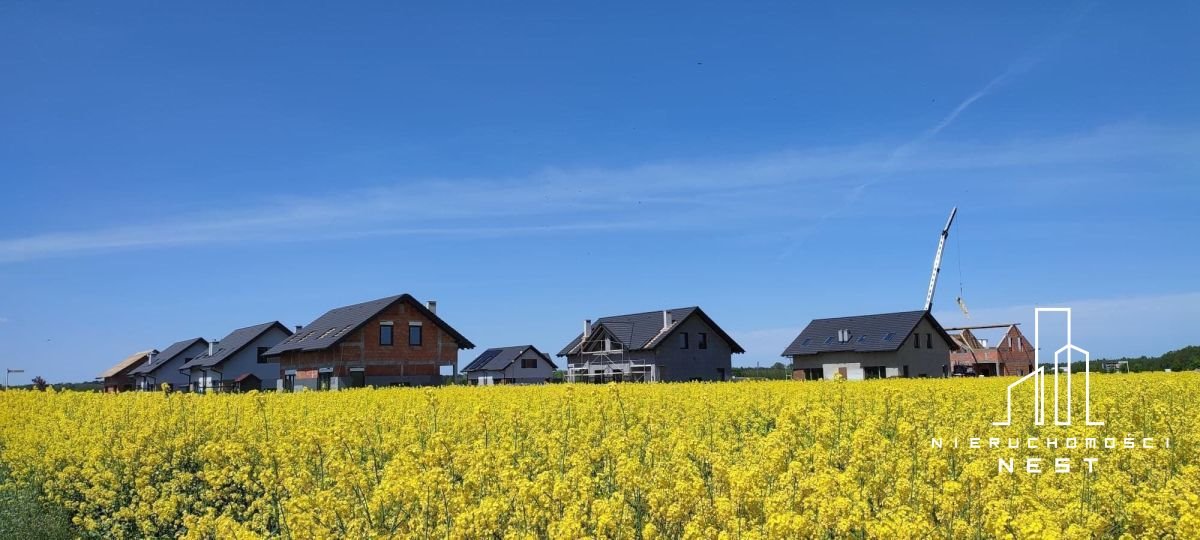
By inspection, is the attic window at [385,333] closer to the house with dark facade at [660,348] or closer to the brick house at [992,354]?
the house with dark facade at [660,348]

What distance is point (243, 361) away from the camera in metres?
59.6

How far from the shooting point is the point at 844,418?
14.5 meters

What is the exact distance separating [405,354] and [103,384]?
57.8m

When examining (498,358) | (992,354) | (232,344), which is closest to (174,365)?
(232,344)

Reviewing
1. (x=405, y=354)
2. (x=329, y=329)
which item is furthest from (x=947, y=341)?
(x=329, y=329)

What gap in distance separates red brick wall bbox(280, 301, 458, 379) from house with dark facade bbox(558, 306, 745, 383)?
1524 cm

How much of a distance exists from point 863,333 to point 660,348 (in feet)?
46.8

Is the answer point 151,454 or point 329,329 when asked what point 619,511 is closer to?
point 151,454

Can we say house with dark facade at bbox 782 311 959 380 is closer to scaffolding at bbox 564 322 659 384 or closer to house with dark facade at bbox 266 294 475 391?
scaffolding at bbox 564 322 659 384

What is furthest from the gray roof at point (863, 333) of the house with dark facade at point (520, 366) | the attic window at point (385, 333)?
the attic window at point (385, 333)

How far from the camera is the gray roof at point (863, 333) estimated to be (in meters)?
55.8

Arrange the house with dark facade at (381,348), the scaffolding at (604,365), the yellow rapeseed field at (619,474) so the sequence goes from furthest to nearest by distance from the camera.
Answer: the scaffolding at (604,365) < the house with dark facade at (381,348) < the yellow rapeseed field at (619,474)

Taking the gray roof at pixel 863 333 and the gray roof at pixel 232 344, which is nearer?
the gray roof at pixel 863 333

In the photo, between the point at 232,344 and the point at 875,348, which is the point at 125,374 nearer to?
the point at 232,344
